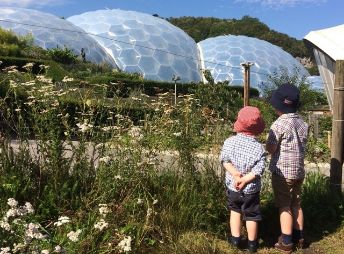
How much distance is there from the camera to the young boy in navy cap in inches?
157

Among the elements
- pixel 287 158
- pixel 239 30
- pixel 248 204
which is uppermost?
pixel 239 30

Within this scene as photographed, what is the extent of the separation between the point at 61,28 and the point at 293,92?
31.3 meters

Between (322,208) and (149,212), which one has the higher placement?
(149,212)

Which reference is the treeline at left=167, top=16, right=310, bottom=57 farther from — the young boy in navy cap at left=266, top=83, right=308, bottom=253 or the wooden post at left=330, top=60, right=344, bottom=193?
A: the young boy in navy cap at left=266, top=83, right=308, bottom=253

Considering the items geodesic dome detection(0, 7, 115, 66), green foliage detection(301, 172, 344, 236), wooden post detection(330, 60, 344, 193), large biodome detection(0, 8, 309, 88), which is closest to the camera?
green foliage detection(301, 172, 344, 236)

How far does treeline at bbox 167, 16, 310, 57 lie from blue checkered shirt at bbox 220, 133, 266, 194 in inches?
3026

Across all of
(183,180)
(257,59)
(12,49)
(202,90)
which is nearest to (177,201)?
(183,180)

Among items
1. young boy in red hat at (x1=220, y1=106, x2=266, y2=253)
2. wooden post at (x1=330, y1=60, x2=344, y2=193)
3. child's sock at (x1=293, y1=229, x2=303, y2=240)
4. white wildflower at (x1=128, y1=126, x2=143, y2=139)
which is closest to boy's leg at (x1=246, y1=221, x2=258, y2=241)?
young boy in red hat at (x1=220, y1=106, x2=266, y2=253)

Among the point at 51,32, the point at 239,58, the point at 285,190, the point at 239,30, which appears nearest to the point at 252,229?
the point at 285,190

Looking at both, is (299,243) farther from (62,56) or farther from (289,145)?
(62,56)

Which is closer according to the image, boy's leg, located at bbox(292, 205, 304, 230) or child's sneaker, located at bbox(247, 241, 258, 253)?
child's sneaker, located at bbox(247, 241, 258, 253)

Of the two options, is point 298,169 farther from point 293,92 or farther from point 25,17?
point 25,17

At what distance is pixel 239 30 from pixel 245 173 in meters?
81.5

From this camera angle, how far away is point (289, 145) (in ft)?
13.1
